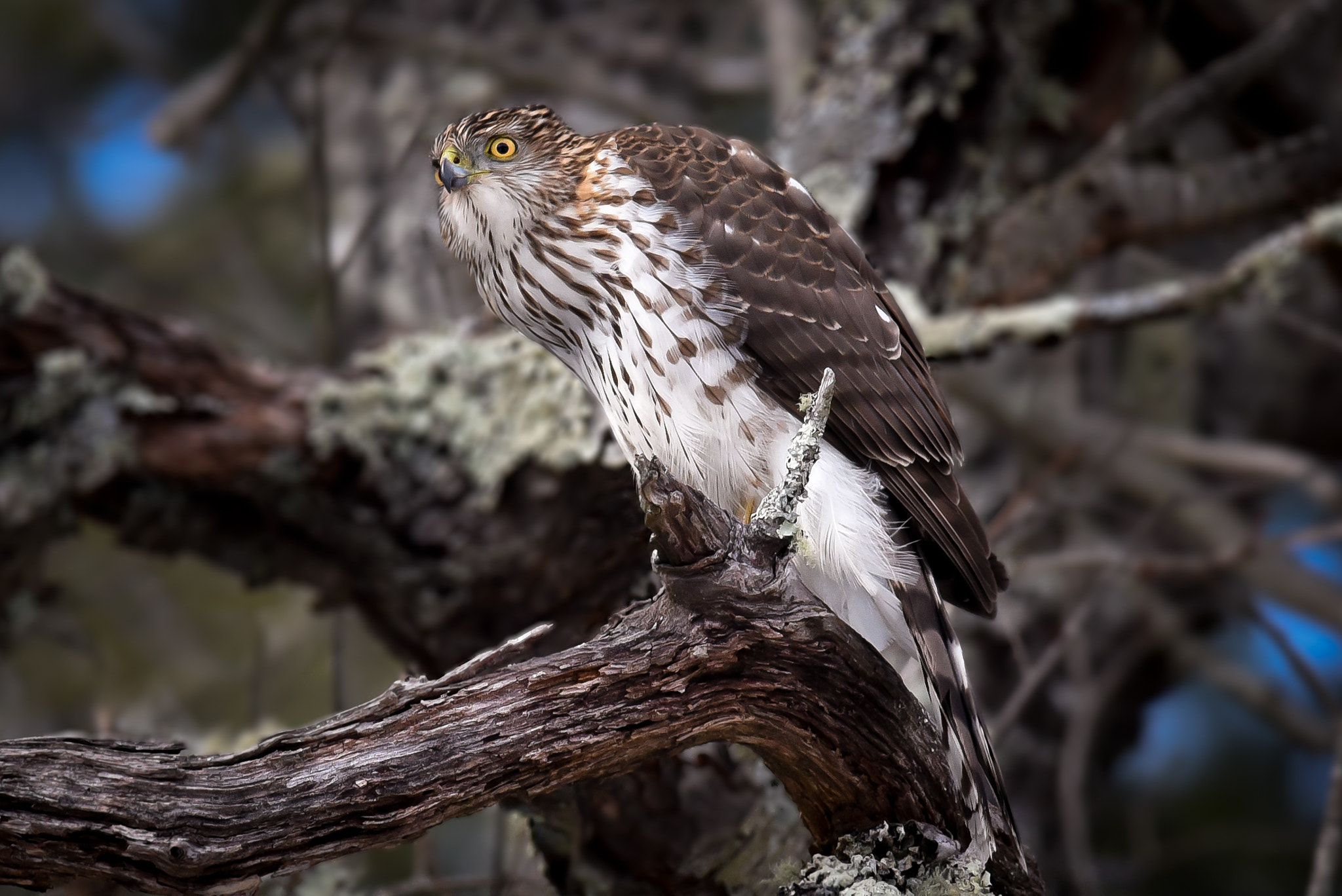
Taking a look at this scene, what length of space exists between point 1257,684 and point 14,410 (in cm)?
477

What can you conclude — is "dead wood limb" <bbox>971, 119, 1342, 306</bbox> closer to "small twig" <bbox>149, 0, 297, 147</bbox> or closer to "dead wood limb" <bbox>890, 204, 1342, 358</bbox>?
"dead wood limb" <bbox>890, 204, 1342, 358</bbox>

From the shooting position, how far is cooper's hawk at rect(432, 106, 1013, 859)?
279 centimetres

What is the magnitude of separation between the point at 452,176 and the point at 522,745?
142cm

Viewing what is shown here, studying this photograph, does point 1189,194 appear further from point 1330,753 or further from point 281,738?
point 281,738

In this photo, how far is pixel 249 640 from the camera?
558 centimetres

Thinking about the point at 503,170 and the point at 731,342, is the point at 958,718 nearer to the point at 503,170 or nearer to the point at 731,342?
the point at 731,342

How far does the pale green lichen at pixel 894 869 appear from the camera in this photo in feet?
7.78

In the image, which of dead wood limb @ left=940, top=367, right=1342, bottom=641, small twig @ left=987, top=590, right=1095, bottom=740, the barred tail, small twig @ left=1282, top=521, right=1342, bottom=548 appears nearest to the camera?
the barred tail

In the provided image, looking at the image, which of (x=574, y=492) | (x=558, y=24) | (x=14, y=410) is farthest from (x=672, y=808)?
(x=558, y=24)

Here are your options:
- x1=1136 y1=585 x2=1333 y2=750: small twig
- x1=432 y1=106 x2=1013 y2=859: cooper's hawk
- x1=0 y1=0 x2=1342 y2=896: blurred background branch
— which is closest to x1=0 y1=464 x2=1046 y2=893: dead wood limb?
x1=432 y1=106 x2=1013 y2=859: cooper's hawk

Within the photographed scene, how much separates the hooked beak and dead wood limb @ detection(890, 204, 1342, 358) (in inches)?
64.5

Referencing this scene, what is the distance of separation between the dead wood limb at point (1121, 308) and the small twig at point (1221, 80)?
2.51 feet

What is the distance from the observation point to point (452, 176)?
9.51ft

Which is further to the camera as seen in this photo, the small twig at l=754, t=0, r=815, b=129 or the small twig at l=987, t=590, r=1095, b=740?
the small twig at l=754, t=0, r=815, b=129
